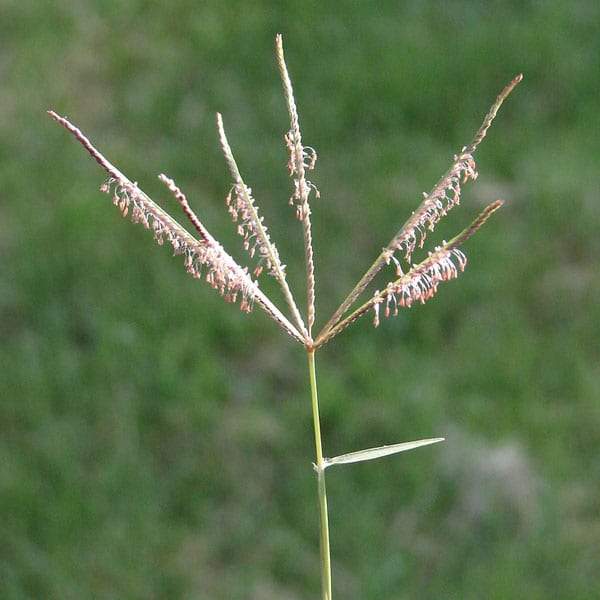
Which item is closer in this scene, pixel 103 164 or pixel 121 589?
pixel 103 164

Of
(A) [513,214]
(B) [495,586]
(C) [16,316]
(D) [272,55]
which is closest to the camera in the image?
(B) [495,586]

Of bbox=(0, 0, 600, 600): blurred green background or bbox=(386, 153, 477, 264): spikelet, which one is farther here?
bbox=(0, 0, 600, 600): blurred green background

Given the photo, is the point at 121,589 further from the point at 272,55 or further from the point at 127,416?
the point at 272,55

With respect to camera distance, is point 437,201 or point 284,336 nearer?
point 437,201

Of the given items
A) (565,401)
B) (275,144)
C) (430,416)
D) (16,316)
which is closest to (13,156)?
(16,316)

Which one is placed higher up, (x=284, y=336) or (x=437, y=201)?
(x=284, y=336)

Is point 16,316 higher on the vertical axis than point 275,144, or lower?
lower

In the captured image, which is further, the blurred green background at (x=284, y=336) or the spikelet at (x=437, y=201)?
the blurred green background at (x=284, y=336)

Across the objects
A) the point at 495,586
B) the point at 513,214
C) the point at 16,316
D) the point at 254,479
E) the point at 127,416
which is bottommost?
the point at 495,586
